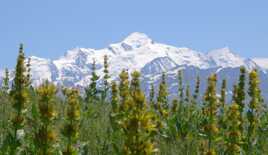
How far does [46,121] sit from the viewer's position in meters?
5.36

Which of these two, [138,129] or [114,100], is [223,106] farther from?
[138,129]

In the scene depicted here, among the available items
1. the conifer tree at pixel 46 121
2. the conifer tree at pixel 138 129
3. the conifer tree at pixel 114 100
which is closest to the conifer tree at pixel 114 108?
the conifer tree at pixel 114 100

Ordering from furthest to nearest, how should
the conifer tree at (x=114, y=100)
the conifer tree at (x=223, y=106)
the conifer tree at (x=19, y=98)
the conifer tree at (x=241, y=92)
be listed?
1. the conifer tree at (x=223, y=106)
2. the conifer tree at (x=114, y=100)
3. the conifer tree at (x=241, y=92)
4. the conifer tree at (x=19, y=98)

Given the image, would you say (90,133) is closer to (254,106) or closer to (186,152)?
(186,152)

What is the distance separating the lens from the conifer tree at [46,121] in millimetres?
5258

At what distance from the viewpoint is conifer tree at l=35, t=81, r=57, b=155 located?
5258mm

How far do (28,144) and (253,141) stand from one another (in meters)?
4.59

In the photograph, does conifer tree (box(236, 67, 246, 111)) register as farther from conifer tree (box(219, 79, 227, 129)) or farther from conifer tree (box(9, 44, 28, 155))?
conifer tree (box(9, 44, 28, 155))

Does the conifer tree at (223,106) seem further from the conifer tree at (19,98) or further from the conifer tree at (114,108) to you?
the conifer tree at (19,98)

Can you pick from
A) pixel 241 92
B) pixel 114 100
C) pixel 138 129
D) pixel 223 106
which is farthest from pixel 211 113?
pixel 223 106

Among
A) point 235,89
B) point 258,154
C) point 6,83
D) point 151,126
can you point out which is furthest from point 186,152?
point 6,83

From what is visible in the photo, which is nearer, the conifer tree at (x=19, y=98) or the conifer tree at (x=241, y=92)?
the conifer tree at (x=19, y=98)

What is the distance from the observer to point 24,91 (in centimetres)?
696

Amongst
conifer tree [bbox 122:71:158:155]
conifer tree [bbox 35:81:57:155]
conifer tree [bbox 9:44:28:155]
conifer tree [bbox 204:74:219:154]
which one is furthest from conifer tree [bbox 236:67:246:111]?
conifer tree [bbox 122:71:158:155]
